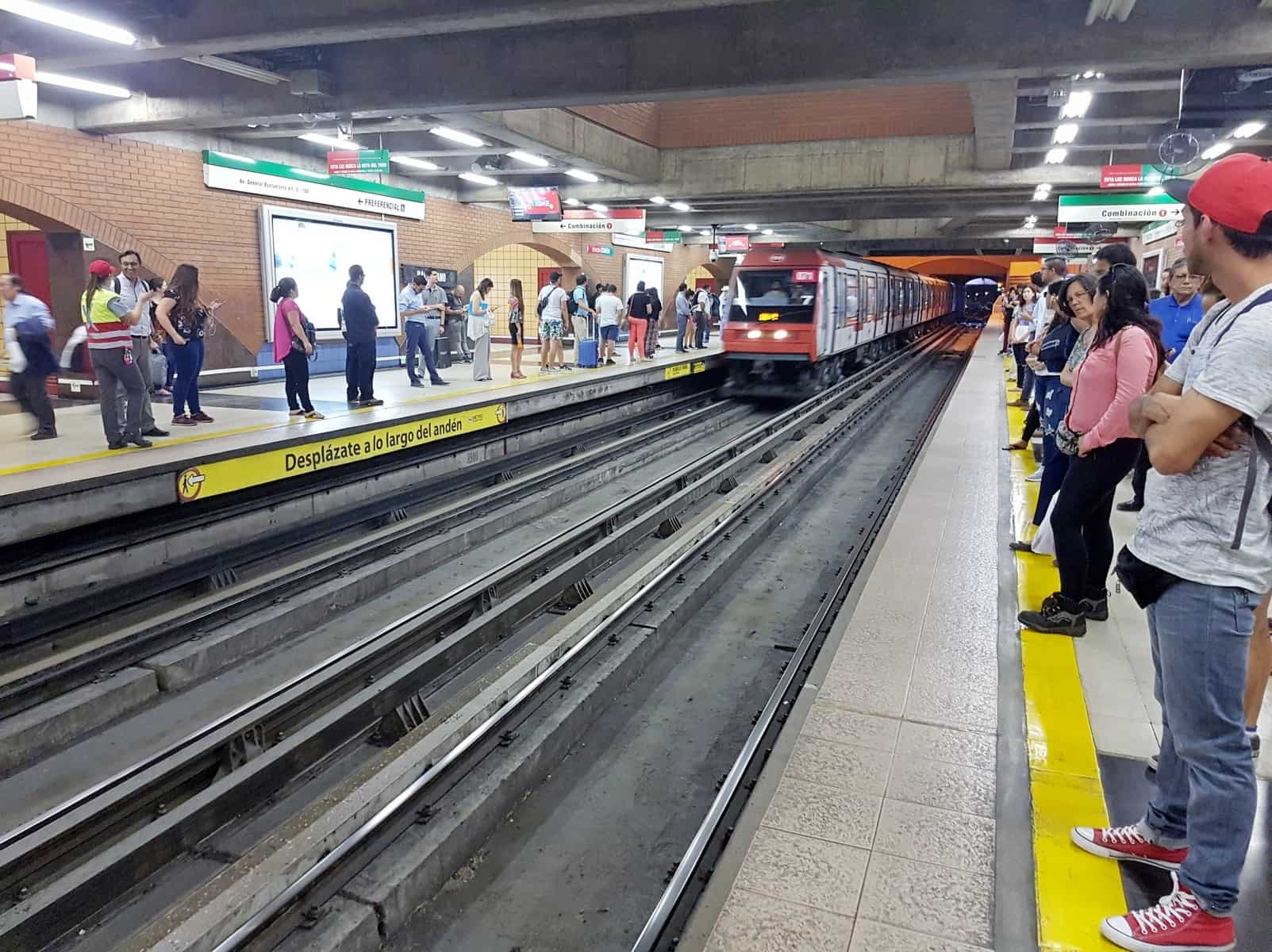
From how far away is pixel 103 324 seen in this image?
7.11 meters

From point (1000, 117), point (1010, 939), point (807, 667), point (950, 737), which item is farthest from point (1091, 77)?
point (1010, 939)

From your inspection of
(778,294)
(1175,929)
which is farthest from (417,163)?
(1175,929)

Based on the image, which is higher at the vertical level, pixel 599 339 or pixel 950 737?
pixel 599 339

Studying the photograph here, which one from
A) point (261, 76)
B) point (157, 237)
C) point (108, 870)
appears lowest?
point (108, 870)

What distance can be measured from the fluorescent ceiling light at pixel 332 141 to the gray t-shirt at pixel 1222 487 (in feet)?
41.2

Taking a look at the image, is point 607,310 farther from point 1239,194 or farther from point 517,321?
point 1239,194

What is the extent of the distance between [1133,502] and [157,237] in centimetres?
1262

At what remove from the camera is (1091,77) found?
31.7ft

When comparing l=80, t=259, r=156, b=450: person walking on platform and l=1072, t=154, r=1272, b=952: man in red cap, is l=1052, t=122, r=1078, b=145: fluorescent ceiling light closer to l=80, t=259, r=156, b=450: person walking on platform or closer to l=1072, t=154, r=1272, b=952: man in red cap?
l=1072, t=154, r=1272, b=952: man in red cap

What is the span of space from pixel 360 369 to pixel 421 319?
2.48 metres

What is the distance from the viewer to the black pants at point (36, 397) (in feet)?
25.7

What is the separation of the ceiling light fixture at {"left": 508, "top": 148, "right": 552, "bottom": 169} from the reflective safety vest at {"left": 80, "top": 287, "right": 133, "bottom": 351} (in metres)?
7.71

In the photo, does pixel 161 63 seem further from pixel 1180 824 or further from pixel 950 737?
pixel 1180 824

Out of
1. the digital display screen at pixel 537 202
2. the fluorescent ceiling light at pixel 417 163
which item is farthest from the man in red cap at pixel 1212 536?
the fluorescent ceiling light at pixel 417 163
